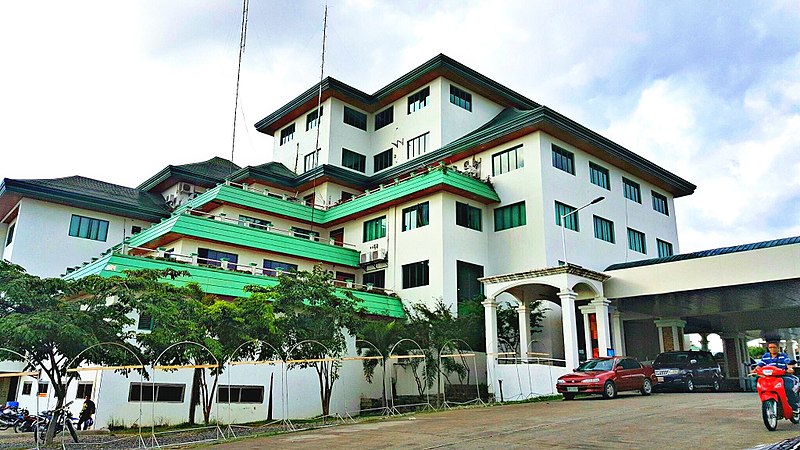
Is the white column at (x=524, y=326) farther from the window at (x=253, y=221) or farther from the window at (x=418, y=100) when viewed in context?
the window at (x=418, y=100)

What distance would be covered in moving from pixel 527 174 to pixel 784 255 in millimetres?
10825

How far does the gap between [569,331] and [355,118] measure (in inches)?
829

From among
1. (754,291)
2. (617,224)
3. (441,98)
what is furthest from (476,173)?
(754,291)

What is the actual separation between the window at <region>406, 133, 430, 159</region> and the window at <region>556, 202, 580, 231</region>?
28.0 feet

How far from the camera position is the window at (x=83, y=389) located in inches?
727

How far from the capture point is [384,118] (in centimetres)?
3762

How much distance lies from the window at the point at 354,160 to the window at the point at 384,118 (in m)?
2.14

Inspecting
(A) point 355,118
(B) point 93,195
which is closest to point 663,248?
(A) point 355,118

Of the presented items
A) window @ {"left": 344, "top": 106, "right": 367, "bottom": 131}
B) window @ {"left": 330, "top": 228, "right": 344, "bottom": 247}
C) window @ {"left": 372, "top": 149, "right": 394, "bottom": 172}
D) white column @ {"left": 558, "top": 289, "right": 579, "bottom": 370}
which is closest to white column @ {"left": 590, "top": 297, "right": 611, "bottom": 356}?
white column @ {"left": 558, "top": 289, "right": 579, "bottom": 370}

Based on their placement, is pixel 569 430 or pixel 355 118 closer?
pixel 569 430

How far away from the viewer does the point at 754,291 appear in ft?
74.1

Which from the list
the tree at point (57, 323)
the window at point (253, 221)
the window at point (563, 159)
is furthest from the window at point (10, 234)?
the window at point (563, 159)

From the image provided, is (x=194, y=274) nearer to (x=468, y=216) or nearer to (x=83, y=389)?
(x=83, y=389)

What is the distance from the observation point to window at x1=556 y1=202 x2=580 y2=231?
28.2 m
